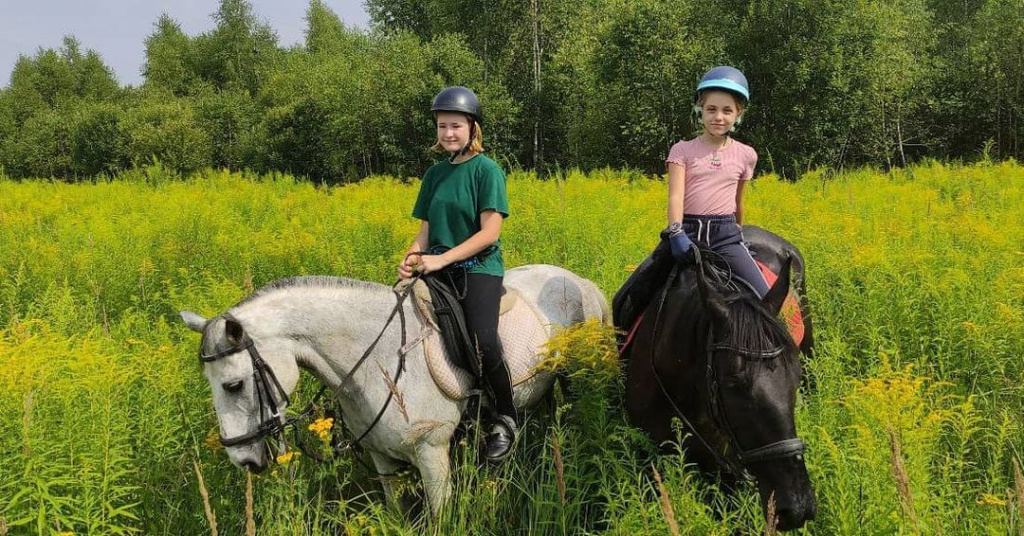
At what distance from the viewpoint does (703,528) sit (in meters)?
2.63

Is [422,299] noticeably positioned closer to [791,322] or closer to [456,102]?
[456,102]

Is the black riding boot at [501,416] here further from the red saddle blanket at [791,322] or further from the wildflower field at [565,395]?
the red saddle blanket at [791,322]

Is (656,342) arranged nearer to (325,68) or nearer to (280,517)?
(280,517)

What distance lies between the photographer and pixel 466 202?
334cm

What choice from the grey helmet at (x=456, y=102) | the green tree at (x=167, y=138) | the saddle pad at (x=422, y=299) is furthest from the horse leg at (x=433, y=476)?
the green tree at (x=167, y=138)

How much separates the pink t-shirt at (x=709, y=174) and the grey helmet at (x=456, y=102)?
117 centimetres

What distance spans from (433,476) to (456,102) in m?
2.01

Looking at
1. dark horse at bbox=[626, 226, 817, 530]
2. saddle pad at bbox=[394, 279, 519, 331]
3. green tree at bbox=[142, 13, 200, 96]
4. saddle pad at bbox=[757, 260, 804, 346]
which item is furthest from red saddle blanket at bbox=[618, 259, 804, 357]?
green tree at bbox=[142, 13, 200, 96]

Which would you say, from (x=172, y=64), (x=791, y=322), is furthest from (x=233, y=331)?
(x=172, y=64)

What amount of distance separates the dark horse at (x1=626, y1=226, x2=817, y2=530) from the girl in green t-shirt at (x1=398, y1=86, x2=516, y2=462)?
83cm

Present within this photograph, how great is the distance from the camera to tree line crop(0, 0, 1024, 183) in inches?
845

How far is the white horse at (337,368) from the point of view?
105 inches

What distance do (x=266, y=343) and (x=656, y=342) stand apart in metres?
1.93

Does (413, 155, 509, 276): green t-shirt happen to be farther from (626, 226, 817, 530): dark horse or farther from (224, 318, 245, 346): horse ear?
(224, 318, 245, 346): horse ear
